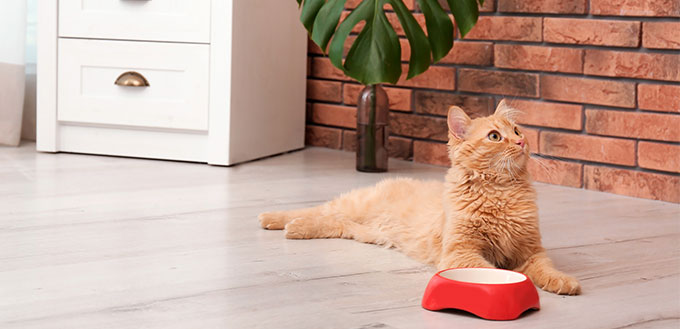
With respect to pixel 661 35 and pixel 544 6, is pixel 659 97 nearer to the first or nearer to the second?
pixel 661 35

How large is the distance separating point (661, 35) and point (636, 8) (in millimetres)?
100

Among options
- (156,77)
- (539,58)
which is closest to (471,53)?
(539,58)

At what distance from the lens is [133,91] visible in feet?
8.82

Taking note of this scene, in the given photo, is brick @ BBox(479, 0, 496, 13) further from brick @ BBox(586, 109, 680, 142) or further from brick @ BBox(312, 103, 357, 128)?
brick @ BBox(312, 103, 357, 128)

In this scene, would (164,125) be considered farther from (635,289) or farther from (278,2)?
(635,289)

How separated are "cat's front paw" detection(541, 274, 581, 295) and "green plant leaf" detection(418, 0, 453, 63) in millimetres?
1142

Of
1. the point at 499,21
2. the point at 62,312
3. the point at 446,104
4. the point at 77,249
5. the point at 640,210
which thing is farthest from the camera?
the point at 446,104

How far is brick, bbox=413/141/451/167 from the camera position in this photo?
9.05 feet

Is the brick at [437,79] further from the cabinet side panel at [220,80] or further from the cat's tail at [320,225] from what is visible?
the cat's tail at [320,225]

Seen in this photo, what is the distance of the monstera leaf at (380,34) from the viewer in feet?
7.77

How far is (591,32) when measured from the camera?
2359mm

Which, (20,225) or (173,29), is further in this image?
(173,29)

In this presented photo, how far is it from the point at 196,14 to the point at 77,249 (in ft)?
3.88

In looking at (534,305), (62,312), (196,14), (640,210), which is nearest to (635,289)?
(534,305)
